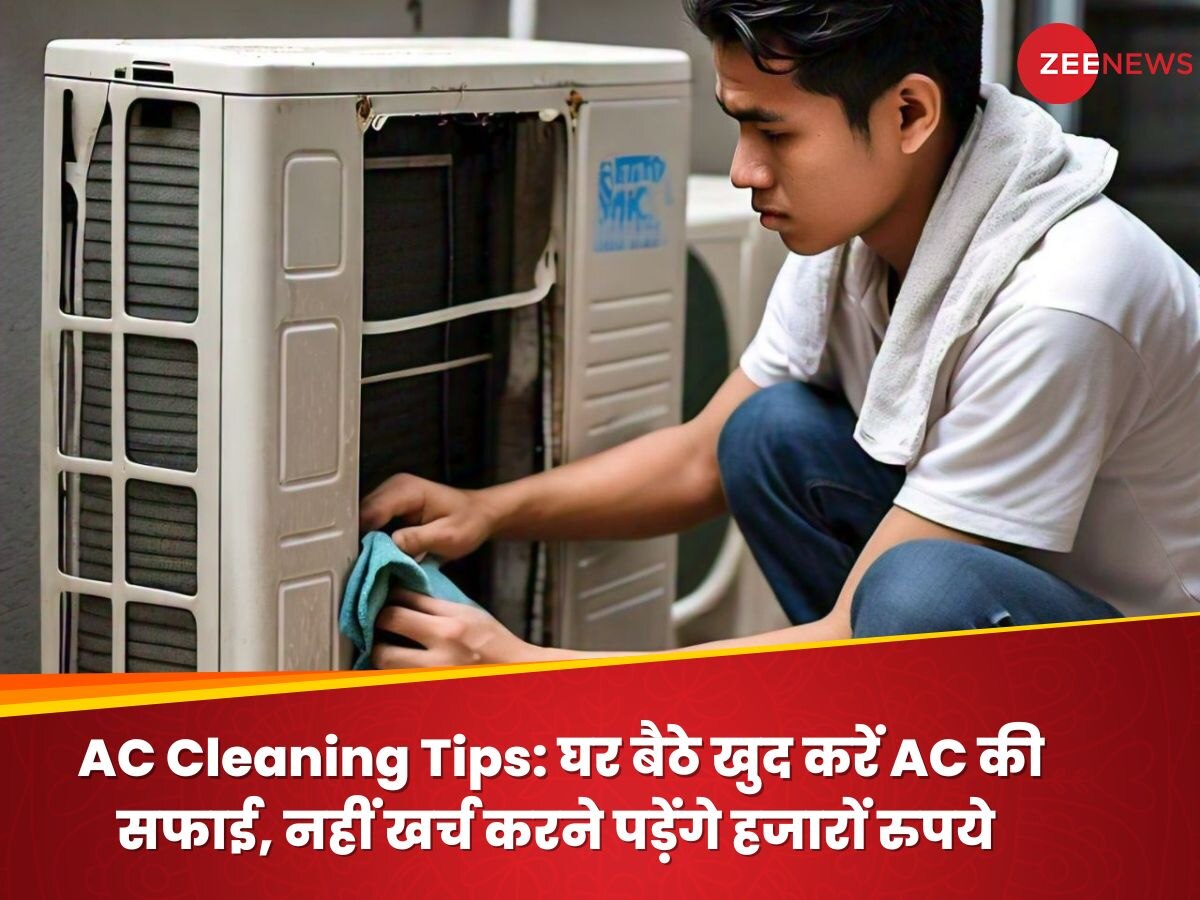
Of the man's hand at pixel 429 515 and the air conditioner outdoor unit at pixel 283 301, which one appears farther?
the man's hand at pixel 429 515

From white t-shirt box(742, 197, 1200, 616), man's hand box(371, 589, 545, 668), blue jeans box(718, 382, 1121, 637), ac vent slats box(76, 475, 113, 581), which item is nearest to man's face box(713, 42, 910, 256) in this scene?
white t-shirt box(742, 197, 1200, 616)

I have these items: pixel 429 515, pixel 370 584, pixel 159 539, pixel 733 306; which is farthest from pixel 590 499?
pixel 733 306

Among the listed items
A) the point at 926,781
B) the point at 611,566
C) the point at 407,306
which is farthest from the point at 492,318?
the point at 926,781

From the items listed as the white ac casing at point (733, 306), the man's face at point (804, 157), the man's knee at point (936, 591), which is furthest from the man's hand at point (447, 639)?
the white ac casing at point (733, 306)

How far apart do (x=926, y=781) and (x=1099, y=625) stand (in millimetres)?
163

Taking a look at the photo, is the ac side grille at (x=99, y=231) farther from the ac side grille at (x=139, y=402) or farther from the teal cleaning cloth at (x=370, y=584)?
the teal cleaning cloth at (x=370, y=584)

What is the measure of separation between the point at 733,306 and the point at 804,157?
0.62 meters

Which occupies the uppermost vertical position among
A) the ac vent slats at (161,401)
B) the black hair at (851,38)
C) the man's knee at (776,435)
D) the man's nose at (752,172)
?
the black hair at (851,38)

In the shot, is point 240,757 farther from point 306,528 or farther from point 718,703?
point 718,703

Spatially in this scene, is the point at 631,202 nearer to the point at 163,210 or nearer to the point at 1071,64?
the point at 163,210

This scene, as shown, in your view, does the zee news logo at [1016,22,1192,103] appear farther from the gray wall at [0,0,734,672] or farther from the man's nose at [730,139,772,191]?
the gray wall at [0,0,734,672]

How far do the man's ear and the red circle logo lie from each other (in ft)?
1.69

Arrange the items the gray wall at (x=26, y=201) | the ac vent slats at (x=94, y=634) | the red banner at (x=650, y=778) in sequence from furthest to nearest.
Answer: the gray wall at (x=26, y=201)
the ac vent slats at (x=94, y=634)
the red banner at (x=650, y=778)

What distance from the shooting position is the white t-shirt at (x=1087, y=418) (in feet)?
3.40
